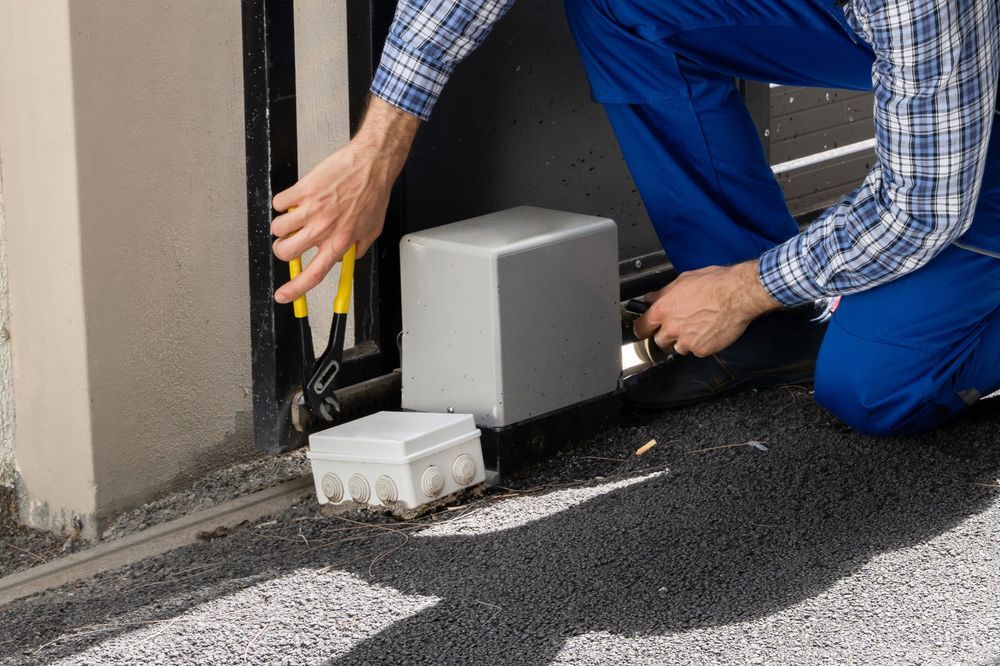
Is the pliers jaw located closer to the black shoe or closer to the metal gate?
the metal gate

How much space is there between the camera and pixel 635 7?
82.4 inches

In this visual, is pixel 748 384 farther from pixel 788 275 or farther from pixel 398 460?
pixel 398 460

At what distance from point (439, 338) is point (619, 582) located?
525 mm

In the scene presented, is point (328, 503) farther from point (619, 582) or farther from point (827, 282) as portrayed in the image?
point (827, 282)

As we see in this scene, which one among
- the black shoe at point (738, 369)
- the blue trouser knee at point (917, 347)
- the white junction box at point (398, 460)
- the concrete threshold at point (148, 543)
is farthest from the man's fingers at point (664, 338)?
the concrete threshold at point (148, 543)

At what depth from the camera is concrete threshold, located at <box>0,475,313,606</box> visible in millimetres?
1868

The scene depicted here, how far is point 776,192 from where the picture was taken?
2242 millimetres

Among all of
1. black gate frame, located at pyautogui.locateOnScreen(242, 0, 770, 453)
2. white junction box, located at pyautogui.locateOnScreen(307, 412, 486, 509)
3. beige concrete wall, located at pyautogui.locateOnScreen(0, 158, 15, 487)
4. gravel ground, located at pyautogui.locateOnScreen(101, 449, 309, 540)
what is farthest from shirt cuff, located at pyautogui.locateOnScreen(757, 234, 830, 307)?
beige concrete wall, located at pyautogui.locateOnScreen(0, 158, 15, 487)

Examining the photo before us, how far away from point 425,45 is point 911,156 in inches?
27.6

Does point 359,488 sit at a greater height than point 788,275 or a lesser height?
lesser

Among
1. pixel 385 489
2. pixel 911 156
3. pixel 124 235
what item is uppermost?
pixel 911 156

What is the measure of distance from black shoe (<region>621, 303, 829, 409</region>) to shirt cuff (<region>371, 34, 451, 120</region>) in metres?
0.64

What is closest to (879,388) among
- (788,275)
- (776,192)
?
(788,275)

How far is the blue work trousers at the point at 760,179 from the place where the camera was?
6.33ft
